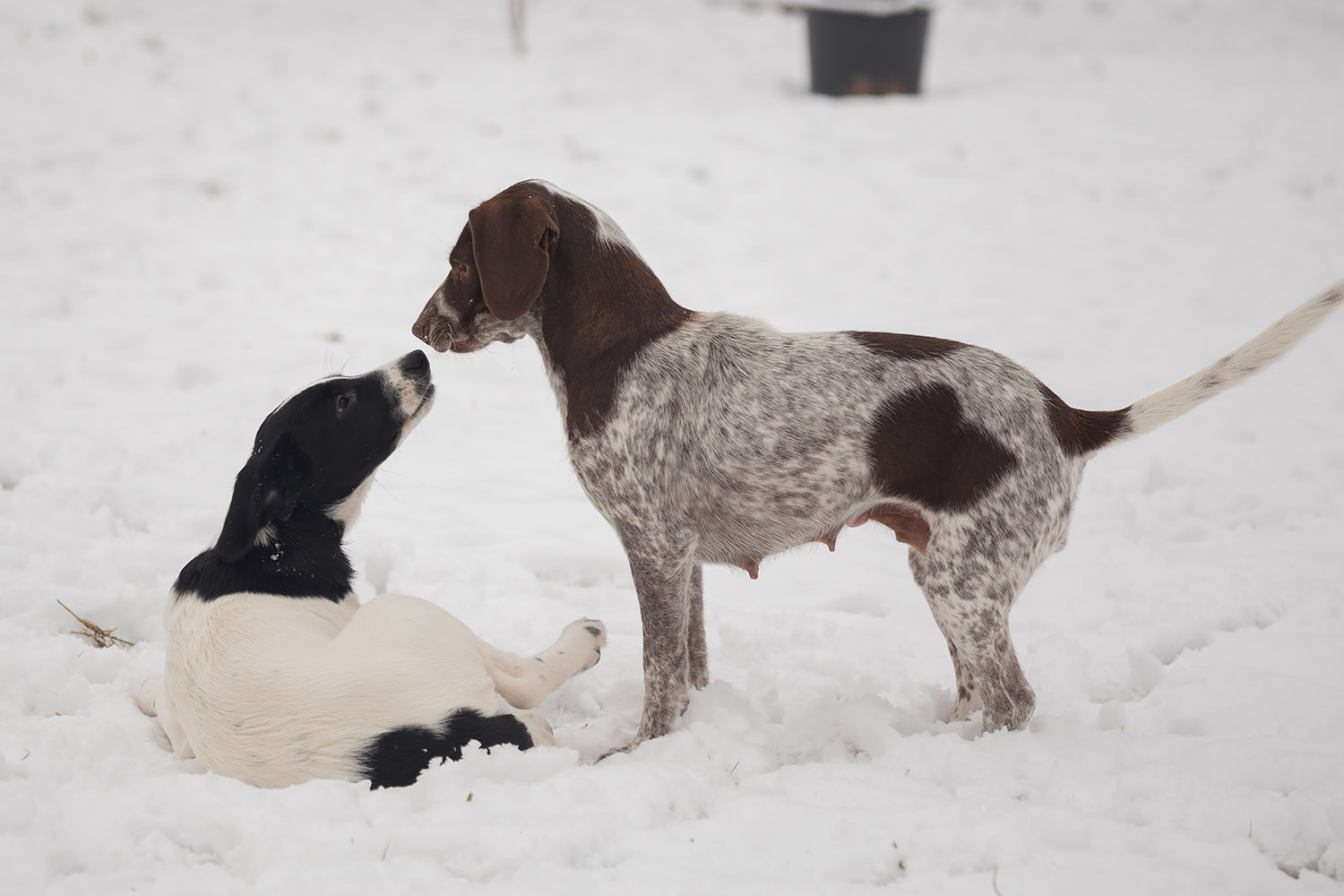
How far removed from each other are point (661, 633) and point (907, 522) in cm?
83

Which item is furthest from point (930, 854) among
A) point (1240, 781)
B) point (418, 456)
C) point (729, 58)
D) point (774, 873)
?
point (729, 58)

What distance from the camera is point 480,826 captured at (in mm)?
2529

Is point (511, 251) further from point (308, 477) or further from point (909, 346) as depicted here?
point (909, 346)

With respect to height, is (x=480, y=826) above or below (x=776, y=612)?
above

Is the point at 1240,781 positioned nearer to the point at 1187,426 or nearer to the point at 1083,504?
the point at 1083,504

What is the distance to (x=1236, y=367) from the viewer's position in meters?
2.99

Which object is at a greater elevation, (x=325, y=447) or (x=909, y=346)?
(x=909, y=346)

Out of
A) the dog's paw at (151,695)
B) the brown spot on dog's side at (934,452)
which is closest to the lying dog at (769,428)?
the brown spot on dog's side at (934,452)

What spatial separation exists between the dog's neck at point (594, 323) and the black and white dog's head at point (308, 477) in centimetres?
60

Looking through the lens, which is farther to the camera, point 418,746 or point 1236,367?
point 1236,367

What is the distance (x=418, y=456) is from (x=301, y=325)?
185cm

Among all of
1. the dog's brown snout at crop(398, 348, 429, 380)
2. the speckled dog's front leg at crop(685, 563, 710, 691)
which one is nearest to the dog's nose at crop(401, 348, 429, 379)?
the dog's brown snout at crop(398, 348, 429, 380)

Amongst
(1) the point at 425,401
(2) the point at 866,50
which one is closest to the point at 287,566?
(1) the point at 425,401

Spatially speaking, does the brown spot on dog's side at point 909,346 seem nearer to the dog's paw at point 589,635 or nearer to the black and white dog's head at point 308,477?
the dog's paw at point 589,635
